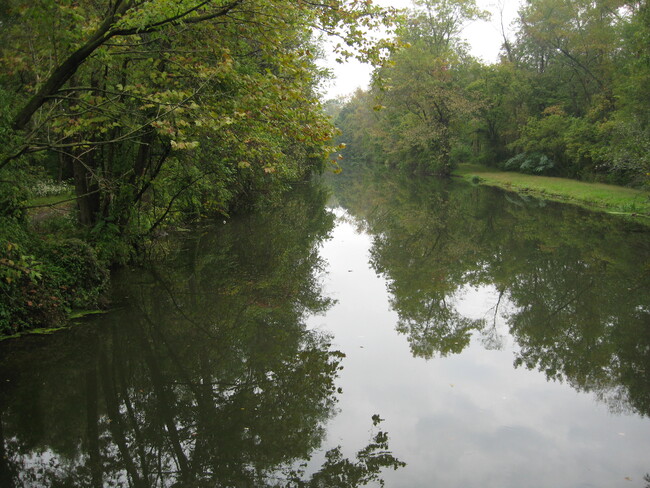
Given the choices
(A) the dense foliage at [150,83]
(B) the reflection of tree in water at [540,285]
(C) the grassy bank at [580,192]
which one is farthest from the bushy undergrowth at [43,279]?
(C) the grassy bank at [580,192]

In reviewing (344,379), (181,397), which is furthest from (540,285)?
(181,397)

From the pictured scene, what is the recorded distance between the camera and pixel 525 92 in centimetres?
4019

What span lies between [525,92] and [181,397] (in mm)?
40812

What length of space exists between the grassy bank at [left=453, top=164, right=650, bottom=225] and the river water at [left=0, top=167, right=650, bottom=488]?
9.29 meters

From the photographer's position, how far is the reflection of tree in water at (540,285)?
26.0 feet

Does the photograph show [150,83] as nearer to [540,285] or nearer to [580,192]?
[540,285]

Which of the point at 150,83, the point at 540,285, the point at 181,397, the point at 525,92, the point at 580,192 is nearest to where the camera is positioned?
the point at 181,397

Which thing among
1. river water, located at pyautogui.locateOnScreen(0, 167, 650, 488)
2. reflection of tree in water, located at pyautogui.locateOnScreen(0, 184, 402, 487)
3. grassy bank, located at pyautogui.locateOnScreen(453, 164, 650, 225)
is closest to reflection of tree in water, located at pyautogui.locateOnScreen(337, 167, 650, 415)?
river water, located at pyautogui.locateOnScreen(0, 167, 650, 488)

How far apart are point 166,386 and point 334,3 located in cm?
630

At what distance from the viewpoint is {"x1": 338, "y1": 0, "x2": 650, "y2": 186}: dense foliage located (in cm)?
3116

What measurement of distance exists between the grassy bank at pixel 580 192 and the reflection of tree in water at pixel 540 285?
1.77 meters

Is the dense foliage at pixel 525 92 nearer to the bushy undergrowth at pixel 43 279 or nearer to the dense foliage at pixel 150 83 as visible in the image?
the dense foliage at pixel 150 83

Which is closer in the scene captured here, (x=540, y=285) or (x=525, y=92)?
(x=540, y=285)

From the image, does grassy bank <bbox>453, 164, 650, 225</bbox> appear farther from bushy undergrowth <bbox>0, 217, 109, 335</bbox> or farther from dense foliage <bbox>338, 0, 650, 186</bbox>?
bushy undergrowth <bbox>0, 217, 109, 335</bbox>
